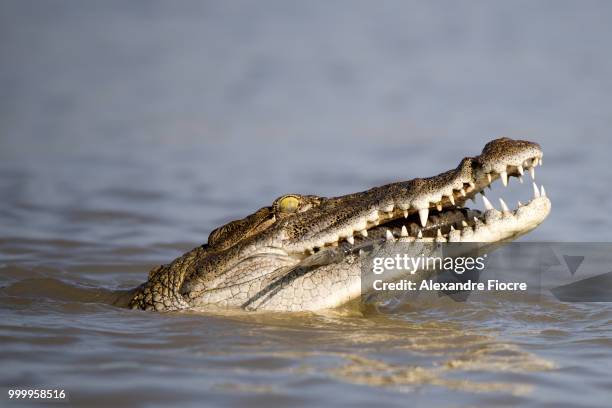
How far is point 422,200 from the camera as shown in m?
6.64

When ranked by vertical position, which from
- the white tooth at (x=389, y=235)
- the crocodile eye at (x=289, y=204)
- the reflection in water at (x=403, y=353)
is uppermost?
the crocodile eye at (x=289, y=204)

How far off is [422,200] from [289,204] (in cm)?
108

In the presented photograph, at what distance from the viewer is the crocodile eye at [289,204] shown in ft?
23.9

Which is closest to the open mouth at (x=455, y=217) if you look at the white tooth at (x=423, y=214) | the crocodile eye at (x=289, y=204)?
the white tooth at (x=423, y=214)

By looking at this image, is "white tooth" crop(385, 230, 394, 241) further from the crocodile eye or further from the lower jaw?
the crocodile eye

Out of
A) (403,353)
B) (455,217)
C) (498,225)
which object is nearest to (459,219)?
(455,217)

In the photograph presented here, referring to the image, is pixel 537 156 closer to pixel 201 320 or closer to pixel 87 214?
pixel 201 320

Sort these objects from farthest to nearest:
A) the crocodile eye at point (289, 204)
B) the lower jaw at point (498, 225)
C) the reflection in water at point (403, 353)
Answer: the crocodile eye at point (289, 204)
the lower jaw at point (498, 225)
the reflection in water at point (403, 353)

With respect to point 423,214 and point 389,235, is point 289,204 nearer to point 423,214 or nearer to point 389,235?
point 389,235

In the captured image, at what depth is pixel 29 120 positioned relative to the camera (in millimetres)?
18172

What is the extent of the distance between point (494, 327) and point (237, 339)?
186 cm

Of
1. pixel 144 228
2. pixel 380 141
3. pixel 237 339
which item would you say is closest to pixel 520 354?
pixel 237 339

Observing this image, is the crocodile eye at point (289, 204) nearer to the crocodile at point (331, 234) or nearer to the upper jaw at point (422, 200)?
the crocodile at point (331, 234)

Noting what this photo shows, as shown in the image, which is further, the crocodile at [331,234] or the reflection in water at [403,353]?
the crocodile at [331,234]
